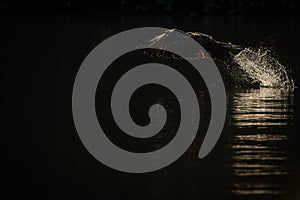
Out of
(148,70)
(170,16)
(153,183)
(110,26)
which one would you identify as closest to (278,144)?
(153,183)

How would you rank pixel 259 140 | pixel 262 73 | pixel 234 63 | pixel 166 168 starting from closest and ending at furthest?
pixel 166 168, pixel 259 140, pixel 234 63, pixel 262 73

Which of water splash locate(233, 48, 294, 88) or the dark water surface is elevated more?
water splash locate(233, 48, 294, 88)

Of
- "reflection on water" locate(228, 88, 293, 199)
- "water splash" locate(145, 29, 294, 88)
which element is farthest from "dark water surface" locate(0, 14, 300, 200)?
"water splash" locate(145, 29, 294, 88)

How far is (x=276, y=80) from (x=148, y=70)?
580 cm

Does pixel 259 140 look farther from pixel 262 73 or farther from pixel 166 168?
pixel 262 73

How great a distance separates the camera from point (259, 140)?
17.7 metres

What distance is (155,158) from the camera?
16328mm

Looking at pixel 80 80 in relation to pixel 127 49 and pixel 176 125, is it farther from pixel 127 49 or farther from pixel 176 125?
pixel 127 49

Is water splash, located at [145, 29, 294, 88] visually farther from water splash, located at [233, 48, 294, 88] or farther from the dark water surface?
the dark water surface

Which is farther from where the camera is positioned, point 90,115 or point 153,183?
point 90,115

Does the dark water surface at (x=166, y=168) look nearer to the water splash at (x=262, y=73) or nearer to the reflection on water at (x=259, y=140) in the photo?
the reflection on water at (x=259, y=140)

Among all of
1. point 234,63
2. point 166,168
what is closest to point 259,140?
point 166,168

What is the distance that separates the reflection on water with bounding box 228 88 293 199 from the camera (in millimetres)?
14555

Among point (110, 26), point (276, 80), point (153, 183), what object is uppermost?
point (110, 26)
